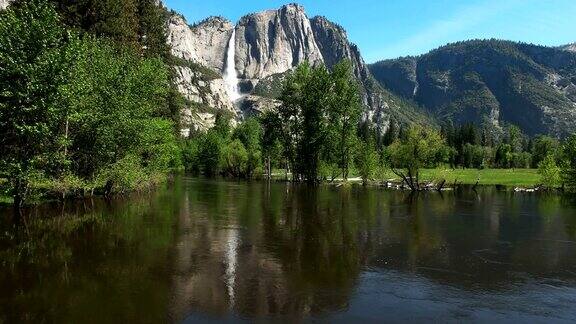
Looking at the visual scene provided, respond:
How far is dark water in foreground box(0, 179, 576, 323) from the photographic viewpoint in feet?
55.3

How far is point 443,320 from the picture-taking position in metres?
16.3

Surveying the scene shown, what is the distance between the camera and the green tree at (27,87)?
31406 millimetres

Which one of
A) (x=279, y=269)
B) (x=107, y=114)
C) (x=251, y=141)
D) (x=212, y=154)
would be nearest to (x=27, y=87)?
(x=107, y=114)

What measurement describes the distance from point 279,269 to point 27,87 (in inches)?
864

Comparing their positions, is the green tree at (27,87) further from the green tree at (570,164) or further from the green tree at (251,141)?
the green tree at (251,141)

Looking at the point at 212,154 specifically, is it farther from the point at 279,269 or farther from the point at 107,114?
the point at 279,269

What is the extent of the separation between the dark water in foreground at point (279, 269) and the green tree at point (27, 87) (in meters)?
4.78

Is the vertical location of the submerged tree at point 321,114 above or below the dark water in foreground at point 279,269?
above

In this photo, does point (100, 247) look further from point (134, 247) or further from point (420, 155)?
point (420, 155)

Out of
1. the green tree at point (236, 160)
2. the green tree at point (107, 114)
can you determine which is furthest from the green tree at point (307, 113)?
the green tree at point (107, 114)

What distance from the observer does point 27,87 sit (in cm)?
3128

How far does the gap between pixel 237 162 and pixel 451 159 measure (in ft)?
339

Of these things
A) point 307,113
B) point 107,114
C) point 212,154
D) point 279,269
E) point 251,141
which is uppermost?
point 307,113

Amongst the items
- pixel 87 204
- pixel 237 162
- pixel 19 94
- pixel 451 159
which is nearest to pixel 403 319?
pixel 19 94
